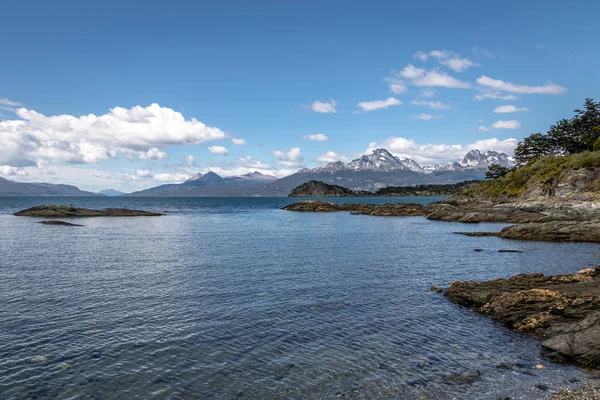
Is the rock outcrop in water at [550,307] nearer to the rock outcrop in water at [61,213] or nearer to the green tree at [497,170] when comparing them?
the rock outcrop in water at [61,213]

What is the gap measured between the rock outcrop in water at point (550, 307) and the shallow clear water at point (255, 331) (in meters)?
1.10

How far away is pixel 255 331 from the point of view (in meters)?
21.1

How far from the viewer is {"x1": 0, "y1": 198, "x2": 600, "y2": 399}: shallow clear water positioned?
1534 cm

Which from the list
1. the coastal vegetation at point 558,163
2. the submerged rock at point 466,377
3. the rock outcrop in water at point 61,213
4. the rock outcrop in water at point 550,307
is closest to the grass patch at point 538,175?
the coastal vegetation at point 558,163

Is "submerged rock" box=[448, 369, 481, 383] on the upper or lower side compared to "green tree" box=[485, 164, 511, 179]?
lower

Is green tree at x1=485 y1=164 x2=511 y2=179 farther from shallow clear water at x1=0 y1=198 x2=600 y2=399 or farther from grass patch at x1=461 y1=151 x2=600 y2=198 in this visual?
shallow clear water at x1=0 y1=198 x2=600 y2=399

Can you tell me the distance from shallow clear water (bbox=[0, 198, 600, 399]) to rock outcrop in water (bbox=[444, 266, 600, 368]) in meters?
1.10

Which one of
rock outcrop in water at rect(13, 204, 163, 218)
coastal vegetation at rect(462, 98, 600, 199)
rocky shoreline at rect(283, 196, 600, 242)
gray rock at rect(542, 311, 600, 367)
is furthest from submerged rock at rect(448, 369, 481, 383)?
rock outcrop in water at rect(13, 204, 163, 218)

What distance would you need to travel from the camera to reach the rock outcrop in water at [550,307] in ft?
59.2

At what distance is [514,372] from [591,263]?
31.3 metres

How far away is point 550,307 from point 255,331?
1794 centimetres

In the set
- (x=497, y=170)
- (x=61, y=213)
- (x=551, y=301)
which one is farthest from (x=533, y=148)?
(x=61, y=213)

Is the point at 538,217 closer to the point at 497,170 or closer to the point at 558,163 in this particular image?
the point at 558,163

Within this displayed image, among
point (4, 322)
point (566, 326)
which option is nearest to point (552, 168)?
point (566, 326)
